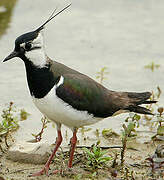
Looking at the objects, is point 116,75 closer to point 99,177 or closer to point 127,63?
point 127,63

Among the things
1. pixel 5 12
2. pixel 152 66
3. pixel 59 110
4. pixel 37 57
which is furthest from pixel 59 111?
pixel 5 12

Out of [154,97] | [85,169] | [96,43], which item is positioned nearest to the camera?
[85,169]

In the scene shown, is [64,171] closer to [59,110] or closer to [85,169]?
[85,169]

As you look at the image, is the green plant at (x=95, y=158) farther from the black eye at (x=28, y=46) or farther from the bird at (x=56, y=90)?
the black eye at (x=28, y=46)

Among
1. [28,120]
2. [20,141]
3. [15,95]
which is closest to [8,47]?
[15,95]

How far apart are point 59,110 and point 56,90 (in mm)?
211

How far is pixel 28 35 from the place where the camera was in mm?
5719

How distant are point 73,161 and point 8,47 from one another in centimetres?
385

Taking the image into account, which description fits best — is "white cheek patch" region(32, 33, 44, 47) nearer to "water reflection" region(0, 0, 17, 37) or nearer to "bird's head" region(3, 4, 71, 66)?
"bird's head" region(3, 4, 71, 66)

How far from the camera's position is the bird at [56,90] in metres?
5.70

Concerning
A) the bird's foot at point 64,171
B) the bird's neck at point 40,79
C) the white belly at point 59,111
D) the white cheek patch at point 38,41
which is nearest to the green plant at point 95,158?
the bird's foot at point 64,171

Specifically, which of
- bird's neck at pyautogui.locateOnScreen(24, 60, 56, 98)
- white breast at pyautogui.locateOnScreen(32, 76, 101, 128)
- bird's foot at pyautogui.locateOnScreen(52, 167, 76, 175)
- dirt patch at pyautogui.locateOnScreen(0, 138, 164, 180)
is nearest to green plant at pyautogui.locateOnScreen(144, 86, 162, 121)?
dirt patch at pyautogui.locateOnScreen(0, 138, 164, 180)

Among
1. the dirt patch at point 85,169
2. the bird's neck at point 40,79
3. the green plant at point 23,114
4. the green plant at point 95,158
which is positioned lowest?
the green plant at point 23,114

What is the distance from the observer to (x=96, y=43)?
389 inches
